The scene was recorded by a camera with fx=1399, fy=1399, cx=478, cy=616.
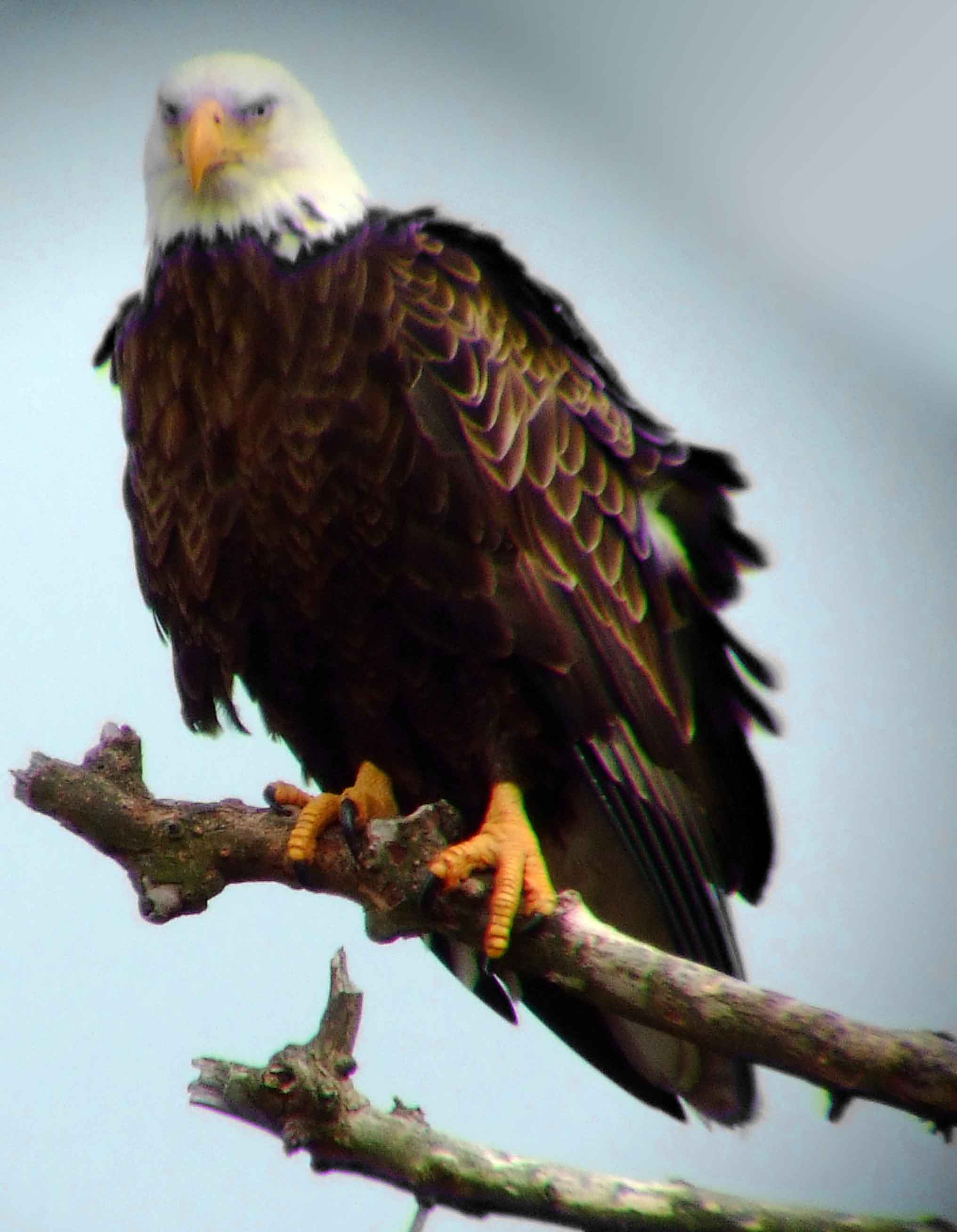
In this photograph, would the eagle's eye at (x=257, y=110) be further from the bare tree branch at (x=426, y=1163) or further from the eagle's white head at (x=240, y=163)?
the bare tree branch at (x=426, y=1163)

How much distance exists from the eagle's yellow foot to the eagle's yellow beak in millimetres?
800

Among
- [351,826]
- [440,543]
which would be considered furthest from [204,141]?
[351,826]

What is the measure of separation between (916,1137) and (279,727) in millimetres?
1283

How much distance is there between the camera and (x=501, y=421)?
1.60 m

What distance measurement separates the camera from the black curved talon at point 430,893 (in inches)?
57.3

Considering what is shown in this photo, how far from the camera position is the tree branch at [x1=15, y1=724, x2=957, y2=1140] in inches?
46.3

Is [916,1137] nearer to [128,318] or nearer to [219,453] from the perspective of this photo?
[219,453]

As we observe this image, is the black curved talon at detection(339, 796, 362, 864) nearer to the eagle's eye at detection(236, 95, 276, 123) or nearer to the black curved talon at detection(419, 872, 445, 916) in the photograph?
the black curved talon at detection(419, 872, 445, 916)

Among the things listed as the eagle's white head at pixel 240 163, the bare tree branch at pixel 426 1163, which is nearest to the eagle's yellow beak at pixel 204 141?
the eagle's white head at pixel 240 163

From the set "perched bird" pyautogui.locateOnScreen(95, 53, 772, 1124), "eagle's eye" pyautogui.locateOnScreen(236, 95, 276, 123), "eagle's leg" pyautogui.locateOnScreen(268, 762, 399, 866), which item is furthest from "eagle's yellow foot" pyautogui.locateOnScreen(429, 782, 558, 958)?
"eagle's eye" pyautogui.locateOnScreen(236, 95, 276, 123)

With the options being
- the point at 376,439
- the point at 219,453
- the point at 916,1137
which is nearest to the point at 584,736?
the point at 376,439

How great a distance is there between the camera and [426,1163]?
141 centimetres

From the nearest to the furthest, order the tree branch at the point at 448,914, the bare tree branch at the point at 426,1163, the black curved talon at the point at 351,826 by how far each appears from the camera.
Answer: the tree branch at the point at 448,914 < the bare tree branch at the point at 426,1163 < the black curved talon at the point at 351,826

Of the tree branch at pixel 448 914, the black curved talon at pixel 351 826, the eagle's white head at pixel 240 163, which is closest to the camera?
the tree branch at pixel 448 914
